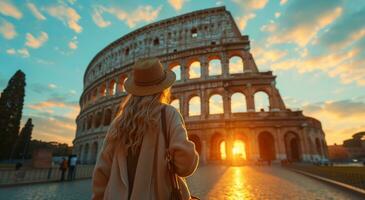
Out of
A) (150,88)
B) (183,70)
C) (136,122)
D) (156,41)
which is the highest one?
(156,41)

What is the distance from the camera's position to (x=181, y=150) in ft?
4.20

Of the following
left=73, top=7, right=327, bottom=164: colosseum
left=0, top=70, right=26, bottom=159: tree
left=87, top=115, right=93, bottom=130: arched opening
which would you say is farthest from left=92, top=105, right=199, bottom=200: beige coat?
left=87, top=115, right=93, bottom=130: arched opening

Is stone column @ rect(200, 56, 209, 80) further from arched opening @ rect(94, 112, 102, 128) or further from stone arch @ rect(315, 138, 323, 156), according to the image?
arched opening @ rect(94, 112, 102, 128)

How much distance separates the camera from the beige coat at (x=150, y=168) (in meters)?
1.31

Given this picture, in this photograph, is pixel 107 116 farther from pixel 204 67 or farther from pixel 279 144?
pixel 279 144

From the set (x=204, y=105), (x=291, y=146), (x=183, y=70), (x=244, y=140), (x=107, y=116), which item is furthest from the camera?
(x=107, y=116)

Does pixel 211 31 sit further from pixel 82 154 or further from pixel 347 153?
pixel 347 153

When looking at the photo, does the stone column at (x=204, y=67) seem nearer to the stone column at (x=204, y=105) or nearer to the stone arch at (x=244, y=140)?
the stone column at (x=204, y=105)

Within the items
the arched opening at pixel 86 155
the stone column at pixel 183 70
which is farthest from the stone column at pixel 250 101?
the arched opening at pixel 86 155

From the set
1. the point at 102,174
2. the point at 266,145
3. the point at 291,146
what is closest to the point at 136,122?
the point at 102,174

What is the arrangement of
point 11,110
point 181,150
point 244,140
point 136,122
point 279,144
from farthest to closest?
point 11,110 → point 244,140 → point 279,144 → point 136,122 → point 181,150

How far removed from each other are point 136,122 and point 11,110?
→ 3126 cm

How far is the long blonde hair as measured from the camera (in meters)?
1.46

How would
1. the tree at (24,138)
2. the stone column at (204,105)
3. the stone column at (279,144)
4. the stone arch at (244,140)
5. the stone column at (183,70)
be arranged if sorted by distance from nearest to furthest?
1. the stone column at (279,144)
2. the stone arch at (244,140)
3. the stone column at (204,105)
4. the stone column at (183,70)
5. the tree at (24,138)
